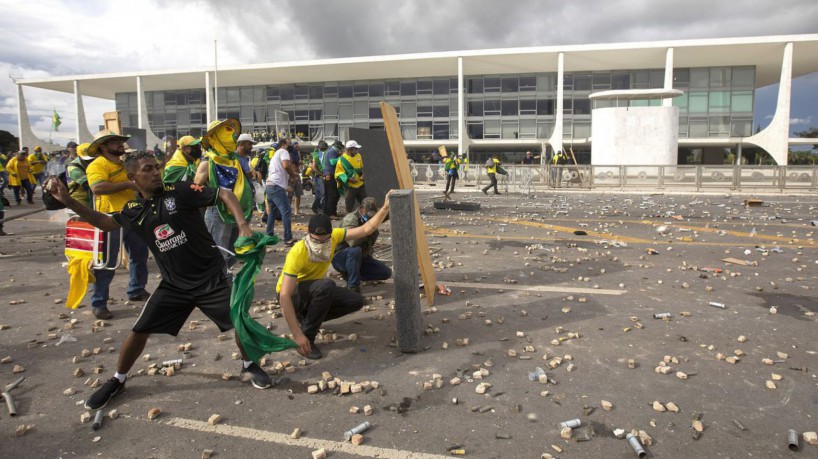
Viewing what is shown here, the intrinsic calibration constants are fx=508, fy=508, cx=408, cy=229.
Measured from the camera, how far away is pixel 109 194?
16.9ft

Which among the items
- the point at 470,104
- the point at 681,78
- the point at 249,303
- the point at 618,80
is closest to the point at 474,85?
the point at 470,104

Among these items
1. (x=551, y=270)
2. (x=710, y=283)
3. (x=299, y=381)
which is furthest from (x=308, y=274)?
(x=710, y=283)

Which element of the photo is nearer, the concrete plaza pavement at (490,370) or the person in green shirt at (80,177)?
the concrete plaza pavement at (490,370)

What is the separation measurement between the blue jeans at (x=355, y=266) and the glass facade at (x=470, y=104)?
122ft

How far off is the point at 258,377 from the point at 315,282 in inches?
38.9

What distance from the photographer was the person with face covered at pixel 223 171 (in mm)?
5566

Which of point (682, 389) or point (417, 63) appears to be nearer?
point (682, 389)

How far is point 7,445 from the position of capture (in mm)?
3053

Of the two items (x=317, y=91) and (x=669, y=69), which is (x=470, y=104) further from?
(x=669, y=69)

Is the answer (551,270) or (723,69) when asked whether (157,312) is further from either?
(723,69)

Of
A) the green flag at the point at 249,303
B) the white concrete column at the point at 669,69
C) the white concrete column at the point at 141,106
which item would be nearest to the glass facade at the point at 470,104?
the white concrete column at the point at 669,69

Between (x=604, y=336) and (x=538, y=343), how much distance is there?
654 mm

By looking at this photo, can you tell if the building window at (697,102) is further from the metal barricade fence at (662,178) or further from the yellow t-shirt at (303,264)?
the yellow t-shirt at (303,264)

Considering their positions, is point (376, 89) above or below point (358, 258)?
above
